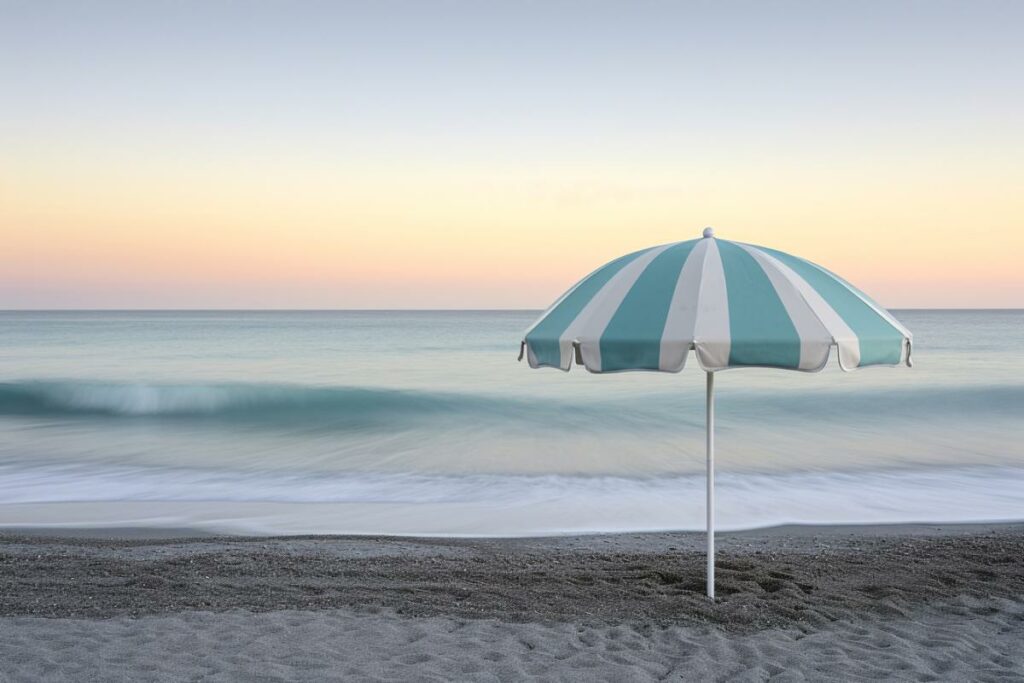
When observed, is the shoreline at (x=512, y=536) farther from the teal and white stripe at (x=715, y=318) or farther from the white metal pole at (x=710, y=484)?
the teal and white stripe at (x=715, y=318)

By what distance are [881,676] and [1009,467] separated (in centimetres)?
992

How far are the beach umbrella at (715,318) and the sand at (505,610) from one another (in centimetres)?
152

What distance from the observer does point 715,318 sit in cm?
430

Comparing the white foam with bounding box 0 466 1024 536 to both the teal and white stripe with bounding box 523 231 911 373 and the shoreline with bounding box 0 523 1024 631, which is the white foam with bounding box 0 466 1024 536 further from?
the teal and white stripe with bounding box 523 231 911 373

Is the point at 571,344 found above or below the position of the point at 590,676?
above

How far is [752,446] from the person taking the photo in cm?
1482

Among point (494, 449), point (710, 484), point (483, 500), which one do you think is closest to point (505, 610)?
point (710, 484)

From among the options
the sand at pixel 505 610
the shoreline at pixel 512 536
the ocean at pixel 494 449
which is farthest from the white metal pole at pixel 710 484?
the shoreline at pixel 512 536

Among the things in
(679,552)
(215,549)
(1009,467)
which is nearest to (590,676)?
(679,552)

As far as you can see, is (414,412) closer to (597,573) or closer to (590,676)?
(597,573)

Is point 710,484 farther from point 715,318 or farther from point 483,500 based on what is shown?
point 483,500

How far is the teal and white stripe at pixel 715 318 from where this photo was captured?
4.16m

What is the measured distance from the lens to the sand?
14.6 ft

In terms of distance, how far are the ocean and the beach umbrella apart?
0.55 m
